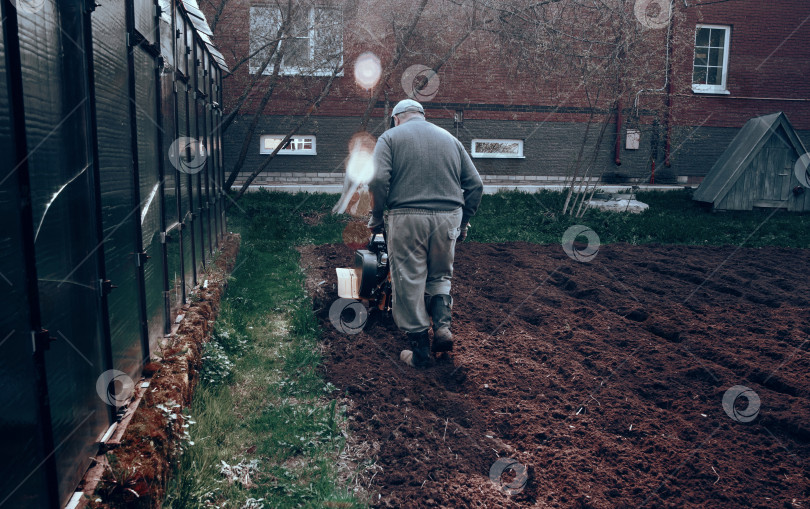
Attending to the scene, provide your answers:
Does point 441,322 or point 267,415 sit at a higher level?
point 441,322

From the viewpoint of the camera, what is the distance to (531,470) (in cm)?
340

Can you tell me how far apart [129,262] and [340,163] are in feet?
47.5

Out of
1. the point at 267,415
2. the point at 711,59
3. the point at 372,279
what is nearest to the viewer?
the point at 267,415

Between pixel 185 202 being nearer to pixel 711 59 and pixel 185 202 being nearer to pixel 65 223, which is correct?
pixel 65 223

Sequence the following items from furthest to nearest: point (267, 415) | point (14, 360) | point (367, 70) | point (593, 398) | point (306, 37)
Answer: point (367, 70), point (306, 37), point (593, 398), point (267, 415), point (14, 360)

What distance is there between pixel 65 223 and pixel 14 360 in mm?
723

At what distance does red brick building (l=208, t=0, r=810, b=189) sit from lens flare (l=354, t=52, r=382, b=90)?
170 mm

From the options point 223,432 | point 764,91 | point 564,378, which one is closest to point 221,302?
point 223,432

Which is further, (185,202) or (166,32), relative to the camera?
(185,202)

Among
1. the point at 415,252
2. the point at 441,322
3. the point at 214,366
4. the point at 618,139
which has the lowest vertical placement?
the point at 214,366

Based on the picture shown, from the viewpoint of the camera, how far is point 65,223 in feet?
8.46

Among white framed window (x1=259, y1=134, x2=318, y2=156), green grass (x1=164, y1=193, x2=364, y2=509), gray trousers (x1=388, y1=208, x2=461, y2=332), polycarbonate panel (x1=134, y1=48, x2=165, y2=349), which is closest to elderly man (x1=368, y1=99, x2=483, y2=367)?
gray trousers (x1=388, y1=208, x2=461, y2=332)

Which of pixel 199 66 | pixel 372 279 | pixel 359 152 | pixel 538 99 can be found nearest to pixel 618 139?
pixel 538 99

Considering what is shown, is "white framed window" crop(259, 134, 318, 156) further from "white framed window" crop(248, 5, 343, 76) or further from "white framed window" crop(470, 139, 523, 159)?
"white framed window" crop(470, 139, 523, 159)
